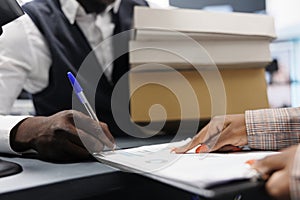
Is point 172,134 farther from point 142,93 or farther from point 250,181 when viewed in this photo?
point 250,181

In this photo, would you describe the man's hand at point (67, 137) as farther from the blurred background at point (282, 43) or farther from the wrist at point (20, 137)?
the blurred background at point (282, 43)

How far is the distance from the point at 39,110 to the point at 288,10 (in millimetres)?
896

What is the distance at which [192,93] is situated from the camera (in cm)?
78

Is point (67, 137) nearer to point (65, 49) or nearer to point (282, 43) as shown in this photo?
point (65, 49)

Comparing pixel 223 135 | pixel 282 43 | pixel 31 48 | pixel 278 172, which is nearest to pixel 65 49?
pixel 31 48

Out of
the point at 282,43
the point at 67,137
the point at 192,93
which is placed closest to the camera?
the point at 67,137

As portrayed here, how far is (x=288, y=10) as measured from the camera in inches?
48.1

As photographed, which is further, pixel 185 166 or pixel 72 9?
pixel 72 9

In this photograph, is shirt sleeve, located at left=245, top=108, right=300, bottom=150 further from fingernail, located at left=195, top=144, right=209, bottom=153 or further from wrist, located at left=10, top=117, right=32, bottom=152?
wrist, located at left=10, top=117, right=32, bottom=152

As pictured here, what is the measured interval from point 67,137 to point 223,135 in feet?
0.76

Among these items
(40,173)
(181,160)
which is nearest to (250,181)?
(181,160)

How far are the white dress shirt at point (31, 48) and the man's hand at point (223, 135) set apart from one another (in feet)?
1.11

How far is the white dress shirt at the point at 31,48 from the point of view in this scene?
81 centimetres

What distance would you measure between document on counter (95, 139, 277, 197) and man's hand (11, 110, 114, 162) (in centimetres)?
2
